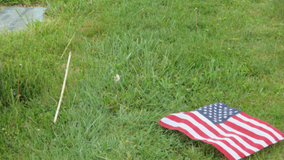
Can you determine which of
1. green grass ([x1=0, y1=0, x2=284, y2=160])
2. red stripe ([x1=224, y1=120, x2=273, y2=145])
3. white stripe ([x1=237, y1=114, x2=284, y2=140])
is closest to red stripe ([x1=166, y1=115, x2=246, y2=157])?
green grass ([x1=0, y1=0, x2=284, y2=160])

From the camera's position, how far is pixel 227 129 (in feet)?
8.97

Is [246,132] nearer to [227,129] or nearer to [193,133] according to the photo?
[227,129]

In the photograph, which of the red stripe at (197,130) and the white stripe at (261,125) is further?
the white stripe at (261,125)

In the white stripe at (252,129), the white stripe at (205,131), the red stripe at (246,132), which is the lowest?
the red stripe at (246,132)

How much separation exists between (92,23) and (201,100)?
7.16ft

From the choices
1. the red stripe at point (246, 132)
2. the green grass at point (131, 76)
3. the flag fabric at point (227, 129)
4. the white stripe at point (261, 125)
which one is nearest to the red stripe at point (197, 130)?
the flag fabric at point (227, 129)

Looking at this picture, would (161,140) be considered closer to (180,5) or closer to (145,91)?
(145,91)

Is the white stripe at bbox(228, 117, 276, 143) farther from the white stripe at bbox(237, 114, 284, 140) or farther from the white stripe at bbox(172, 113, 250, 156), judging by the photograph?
the white stripe at bbox(172, 113, 250, 156)

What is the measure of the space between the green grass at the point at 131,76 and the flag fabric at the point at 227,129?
91mm

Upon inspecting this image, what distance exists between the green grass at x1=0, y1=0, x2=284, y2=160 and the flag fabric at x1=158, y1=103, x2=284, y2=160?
0.30 ft

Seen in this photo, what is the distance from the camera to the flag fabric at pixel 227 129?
96.9 inches

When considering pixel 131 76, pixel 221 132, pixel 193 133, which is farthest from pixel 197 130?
pixel 131 76

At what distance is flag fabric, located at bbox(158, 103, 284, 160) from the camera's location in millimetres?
2461

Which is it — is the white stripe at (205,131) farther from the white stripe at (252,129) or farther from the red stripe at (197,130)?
the white stripe at (252,129)
